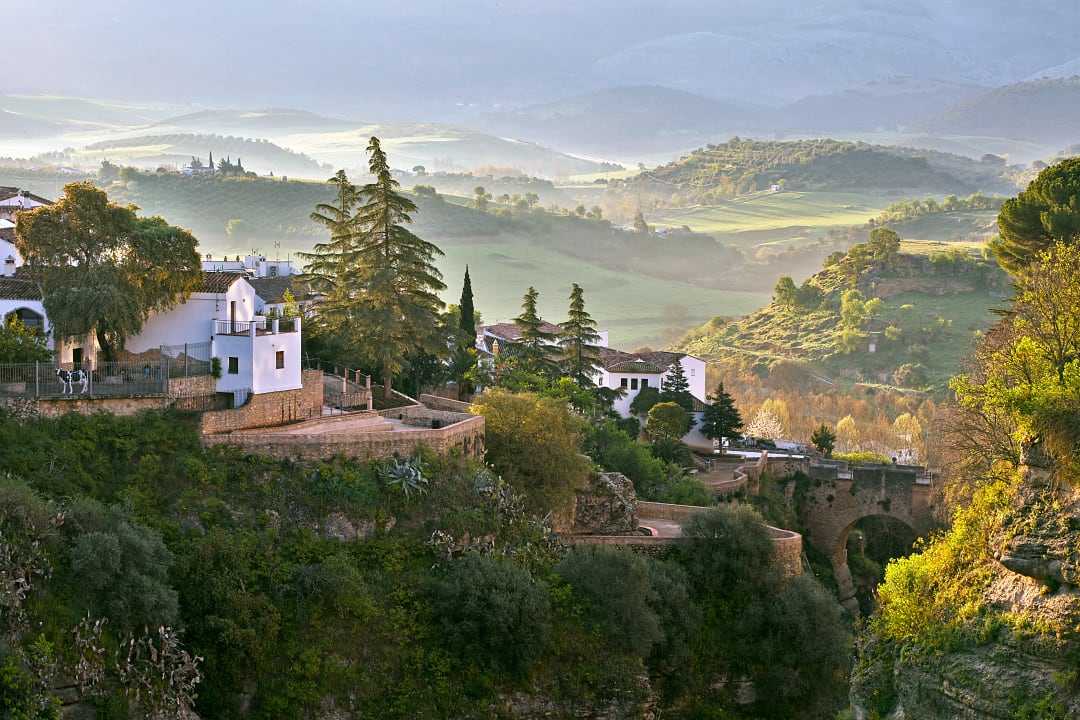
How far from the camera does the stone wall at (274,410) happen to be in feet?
115

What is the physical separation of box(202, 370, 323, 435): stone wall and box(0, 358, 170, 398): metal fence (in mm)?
1403

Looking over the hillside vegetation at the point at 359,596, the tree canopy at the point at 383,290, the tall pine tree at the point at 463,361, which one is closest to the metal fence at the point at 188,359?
the hillside vegetation at the point at 359,596

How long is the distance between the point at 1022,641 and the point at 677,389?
40090mm

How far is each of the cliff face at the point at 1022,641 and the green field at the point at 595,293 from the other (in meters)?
110

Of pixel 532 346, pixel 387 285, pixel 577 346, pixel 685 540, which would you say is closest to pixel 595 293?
pixel 577 346

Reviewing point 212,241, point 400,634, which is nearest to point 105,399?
point 400,634

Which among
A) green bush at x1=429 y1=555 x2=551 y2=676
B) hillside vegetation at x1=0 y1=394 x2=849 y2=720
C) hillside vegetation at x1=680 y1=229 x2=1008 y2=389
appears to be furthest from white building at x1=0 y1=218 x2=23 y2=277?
hillside vegetation at x1=680 y1=229 x2=1008 y2=389

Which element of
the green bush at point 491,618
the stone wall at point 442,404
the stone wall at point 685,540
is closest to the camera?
the green bush at point 491,618

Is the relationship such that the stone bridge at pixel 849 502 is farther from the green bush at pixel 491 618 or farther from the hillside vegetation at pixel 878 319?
the hillside vegetation at pixel 878 319

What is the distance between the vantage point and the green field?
149 m

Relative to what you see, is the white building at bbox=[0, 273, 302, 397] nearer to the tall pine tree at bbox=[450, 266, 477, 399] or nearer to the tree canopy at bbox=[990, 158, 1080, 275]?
the tall pine tree at bbox=[450, 266, 477, 399]

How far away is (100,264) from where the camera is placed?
1462 inches

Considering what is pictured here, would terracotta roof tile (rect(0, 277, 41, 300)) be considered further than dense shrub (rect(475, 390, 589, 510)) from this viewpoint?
No

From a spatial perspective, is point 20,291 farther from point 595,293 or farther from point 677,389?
point 595,293
